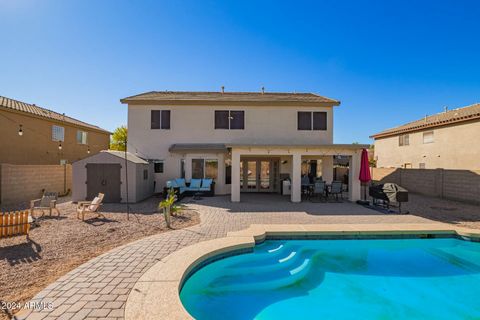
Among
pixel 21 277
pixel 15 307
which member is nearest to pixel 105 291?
pixel 15 307

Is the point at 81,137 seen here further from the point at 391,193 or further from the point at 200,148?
the point at 391,193

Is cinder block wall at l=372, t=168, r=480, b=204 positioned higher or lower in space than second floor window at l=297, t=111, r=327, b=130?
lower

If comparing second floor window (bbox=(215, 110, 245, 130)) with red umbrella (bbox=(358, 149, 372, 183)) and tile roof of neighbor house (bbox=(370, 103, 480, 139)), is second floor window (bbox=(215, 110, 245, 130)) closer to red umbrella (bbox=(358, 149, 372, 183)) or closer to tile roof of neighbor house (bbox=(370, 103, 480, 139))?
red umbrella (bbox=(358, 149, 372, 183))

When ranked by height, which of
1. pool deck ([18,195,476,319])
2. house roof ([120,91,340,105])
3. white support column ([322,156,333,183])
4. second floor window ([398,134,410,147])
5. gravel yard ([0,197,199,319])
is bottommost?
gravel yard ([0,197,199,319])

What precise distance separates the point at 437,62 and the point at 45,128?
33207mm

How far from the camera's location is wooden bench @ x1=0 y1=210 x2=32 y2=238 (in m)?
7.42

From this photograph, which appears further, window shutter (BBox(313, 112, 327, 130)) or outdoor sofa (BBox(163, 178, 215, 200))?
window shutter (BBox(313, 112, 327, 130))

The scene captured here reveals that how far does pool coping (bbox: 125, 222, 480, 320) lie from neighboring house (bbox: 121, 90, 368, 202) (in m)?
9.28

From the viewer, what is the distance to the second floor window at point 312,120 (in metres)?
18.6

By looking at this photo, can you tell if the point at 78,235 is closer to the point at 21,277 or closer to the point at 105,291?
the point at 21,277

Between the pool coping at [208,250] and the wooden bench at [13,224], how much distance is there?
18.4ft

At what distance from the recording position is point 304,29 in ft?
48.3

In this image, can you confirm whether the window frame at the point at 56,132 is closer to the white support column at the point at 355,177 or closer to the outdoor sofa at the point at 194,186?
the outdoor sofa at the point at 194,186

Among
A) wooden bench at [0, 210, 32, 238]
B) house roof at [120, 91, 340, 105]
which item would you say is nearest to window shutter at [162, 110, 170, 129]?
house roof at [120, 91, 340, 105]
